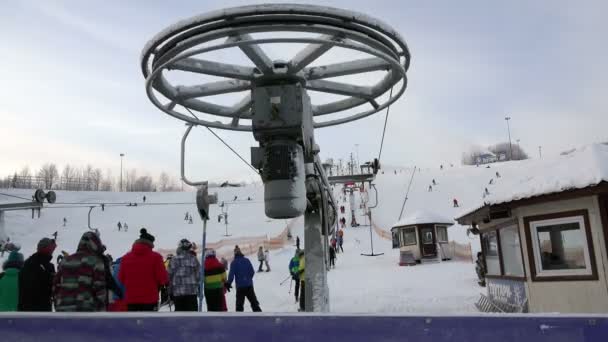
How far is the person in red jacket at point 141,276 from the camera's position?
19.5 feet

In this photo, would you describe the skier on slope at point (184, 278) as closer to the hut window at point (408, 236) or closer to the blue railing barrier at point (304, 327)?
the blue railing barrier at point (304, 327)

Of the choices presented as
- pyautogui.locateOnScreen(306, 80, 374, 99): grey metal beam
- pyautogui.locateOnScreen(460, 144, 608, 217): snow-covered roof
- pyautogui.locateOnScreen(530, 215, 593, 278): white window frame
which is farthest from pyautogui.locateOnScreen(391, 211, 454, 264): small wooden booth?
pyautogui.locateOnScreen(306, 80, 374, 99): grey metal beam

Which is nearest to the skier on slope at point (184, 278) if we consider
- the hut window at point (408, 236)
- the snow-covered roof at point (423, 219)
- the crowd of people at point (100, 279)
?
Result: the crowd of people at point (100, 279)

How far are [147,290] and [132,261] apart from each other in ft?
1.42

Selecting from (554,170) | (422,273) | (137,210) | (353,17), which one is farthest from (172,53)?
(137,210)

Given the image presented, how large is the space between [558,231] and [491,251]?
12.7 feet

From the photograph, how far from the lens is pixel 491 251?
1152cm

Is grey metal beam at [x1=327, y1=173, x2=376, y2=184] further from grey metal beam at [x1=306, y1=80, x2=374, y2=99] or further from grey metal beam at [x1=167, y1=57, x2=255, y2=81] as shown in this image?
grey metal beam at [x1=167, y1=57, x2=255, y2=81]

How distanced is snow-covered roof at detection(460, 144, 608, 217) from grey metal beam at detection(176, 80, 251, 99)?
525 centimetres

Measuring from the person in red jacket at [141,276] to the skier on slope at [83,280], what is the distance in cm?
81

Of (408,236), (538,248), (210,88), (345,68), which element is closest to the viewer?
(345,68)

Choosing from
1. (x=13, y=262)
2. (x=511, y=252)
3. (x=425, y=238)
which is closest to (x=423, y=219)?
(x=425, y=238)

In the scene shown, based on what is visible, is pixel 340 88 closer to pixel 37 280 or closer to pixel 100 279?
pixel 100 279

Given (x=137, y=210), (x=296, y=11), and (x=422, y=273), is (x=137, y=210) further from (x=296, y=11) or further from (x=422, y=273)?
(x=296, y=11)
